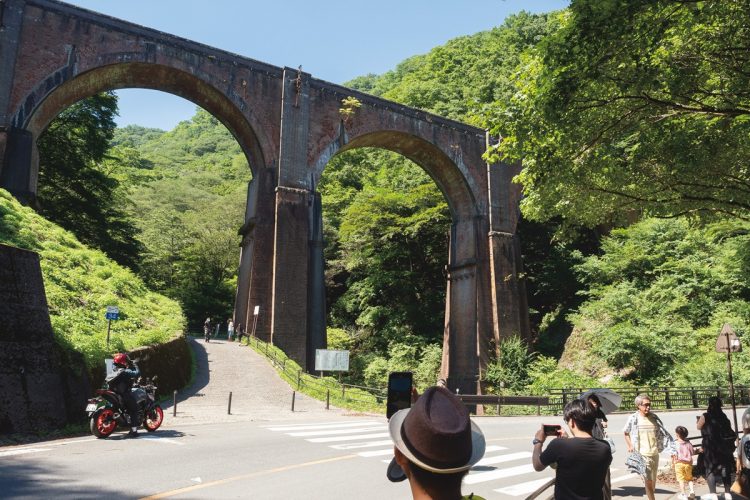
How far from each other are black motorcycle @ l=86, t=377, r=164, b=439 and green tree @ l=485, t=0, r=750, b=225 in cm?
802

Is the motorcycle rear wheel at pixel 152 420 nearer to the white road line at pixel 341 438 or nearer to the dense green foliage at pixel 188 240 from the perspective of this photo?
the white road line at pixel 341 438

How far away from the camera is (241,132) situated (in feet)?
81.6

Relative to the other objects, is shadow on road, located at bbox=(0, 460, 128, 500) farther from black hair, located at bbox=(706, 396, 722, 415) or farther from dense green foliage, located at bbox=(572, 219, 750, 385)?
dense green foliage, located at bbox=(572, 219, 750, 385)

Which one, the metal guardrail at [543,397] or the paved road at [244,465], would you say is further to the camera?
the metal guardrail at [543,397]

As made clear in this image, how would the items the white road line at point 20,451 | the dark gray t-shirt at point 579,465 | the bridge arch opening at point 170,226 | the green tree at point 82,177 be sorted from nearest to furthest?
the dark gray t-shirt at point 579,465, the white road line at point 20,451, the green tree at point 82,177, the bridge arch opening at point 170,226

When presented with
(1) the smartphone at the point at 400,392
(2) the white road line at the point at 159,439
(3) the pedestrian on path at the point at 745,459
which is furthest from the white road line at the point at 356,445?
(1) the smartphone at the point at 400,392

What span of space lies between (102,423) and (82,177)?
81.1 feet

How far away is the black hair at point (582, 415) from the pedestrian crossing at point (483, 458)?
10.2 ft

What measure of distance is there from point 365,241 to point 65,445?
28402 mm

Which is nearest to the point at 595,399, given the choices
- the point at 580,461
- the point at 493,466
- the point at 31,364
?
the point at 580,461

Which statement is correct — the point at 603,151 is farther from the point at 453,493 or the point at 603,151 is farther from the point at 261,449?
the point at 453,493

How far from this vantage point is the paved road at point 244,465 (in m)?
5.74

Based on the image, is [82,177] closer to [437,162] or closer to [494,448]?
[437,162]

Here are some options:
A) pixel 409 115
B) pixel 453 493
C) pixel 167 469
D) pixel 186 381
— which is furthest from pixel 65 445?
pixel 409 115
